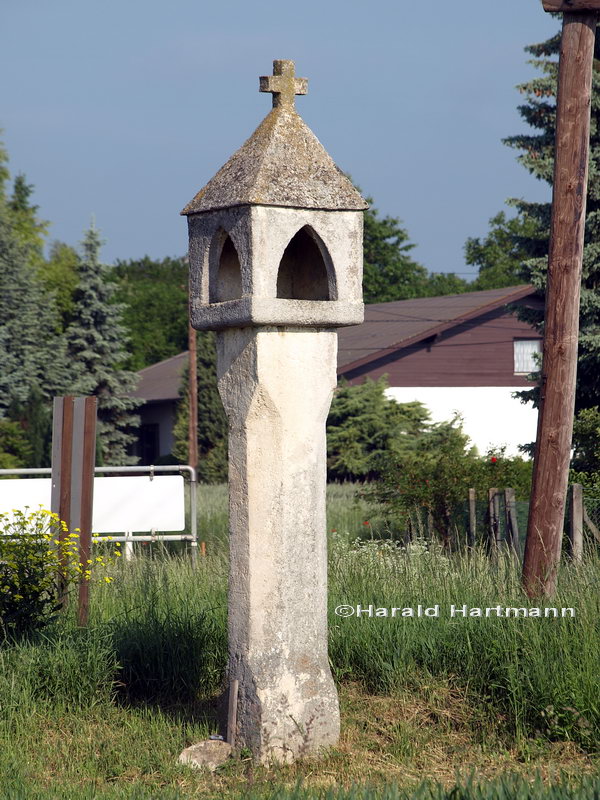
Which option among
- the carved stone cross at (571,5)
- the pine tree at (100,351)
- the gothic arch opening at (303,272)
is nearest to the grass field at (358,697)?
the gothic arch opening at (303,272)

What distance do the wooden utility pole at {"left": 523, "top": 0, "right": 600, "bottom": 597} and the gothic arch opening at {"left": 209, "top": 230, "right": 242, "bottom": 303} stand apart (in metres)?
2.81

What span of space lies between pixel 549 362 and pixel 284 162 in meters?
3.16

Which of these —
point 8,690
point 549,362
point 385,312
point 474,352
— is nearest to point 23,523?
point 8,690

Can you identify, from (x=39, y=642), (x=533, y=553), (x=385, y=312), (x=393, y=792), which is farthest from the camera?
(x=385, y=312)

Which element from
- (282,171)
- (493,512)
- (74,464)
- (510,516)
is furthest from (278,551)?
(493,512)

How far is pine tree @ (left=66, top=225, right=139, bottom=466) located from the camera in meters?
37.8

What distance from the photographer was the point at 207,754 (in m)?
6.27

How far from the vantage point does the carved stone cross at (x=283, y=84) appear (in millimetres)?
6766

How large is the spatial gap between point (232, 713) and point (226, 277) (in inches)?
105

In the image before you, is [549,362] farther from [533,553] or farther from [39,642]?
[39,642]

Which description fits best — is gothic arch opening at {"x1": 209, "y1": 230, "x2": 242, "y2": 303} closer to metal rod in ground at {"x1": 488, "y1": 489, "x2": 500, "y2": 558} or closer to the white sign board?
metal rod in ground at {"x1": 488, "y1": 489, "x2": 500, "y2": 558}

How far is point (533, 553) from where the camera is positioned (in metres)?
8.62

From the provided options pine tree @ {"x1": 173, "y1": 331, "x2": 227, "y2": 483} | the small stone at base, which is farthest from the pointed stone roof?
pine tree @ {"x1": 173, "y1": 331, "x2": 227, "y2": 483}

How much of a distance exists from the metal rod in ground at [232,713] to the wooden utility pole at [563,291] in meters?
3.08
